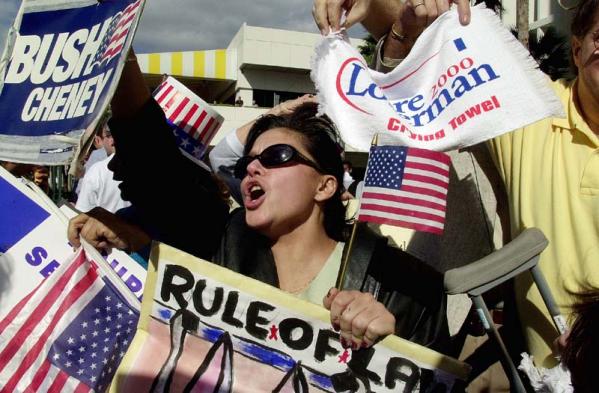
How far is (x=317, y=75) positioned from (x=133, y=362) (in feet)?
3.51

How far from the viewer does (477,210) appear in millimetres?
2229

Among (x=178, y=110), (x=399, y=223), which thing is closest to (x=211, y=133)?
(x=178, y=110)

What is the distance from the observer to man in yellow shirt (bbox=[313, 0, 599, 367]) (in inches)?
65.2

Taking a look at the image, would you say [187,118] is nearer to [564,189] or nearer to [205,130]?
[205,130]

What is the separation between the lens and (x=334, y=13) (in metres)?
1.95

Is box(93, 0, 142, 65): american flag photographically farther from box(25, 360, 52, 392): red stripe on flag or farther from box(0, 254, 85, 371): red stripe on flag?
box(25, 360, 52, 392): red stripe on flag

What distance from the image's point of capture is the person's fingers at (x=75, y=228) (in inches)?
83.0

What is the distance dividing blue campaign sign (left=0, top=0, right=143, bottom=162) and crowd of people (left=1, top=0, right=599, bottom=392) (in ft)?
0.64

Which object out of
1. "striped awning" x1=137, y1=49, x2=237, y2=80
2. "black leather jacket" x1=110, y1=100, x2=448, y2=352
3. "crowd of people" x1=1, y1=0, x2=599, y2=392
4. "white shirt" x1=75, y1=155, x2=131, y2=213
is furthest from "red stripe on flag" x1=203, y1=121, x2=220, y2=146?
"striped awning" x1=137, y1=49, x2=237, y2=80

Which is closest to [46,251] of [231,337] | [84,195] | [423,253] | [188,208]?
[188,208]

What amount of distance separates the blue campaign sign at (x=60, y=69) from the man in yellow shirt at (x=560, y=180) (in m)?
0.71

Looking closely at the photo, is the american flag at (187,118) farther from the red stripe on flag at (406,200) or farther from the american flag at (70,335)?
the red stripe on flag at (406,200)

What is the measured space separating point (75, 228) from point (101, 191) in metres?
2.25

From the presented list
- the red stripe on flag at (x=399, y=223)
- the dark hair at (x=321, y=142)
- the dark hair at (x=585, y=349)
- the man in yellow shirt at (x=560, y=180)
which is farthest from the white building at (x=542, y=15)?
the dark hair at (x=585, y=349)
